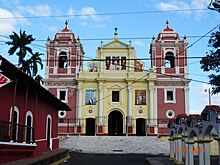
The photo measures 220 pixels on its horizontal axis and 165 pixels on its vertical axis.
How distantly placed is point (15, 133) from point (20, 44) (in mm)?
27258

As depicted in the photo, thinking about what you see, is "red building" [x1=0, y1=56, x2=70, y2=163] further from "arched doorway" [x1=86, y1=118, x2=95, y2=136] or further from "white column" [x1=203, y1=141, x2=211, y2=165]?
"arched doorway" [x1=86, y1=118, x2=95, y2=136]

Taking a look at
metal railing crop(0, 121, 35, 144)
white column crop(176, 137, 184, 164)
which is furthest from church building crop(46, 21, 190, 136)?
metal railing crop(0, 121, 35, 144)

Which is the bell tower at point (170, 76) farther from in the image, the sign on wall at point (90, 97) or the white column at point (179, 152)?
the white column at point (179, 152)

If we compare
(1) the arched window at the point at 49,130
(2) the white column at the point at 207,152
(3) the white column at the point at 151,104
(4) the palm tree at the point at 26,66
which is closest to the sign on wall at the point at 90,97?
(3) the white column at the point at 151,104

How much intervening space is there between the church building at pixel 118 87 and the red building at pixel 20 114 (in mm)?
19004

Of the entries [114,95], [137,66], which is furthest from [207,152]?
[137,66]

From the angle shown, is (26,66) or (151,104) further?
(151,104)

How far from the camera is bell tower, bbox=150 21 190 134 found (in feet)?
131

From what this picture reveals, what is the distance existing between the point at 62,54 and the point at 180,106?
1534cm

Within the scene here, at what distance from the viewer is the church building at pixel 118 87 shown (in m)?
39.9

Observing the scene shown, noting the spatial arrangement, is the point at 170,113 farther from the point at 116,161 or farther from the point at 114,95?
the point at 116,161

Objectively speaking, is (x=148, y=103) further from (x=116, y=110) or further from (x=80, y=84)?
(x=80, y=84)

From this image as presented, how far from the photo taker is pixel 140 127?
40.6 meters

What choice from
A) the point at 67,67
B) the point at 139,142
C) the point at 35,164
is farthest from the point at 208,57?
the point at 67,67
